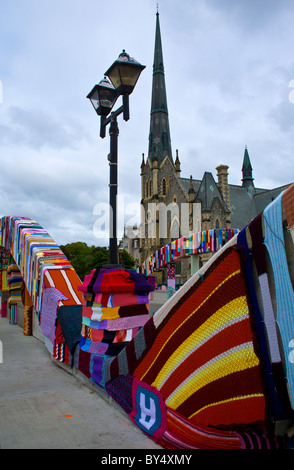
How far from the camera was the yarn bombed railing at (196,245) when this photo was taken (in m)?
17.2

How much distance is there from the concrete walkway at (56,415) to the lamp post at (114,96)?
5.91 ft

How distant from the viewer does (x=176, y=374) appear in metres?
3.29

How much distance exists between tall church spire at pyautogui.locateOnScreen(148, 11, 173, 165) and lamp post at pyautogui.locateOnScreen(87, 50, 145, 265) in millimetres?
49594

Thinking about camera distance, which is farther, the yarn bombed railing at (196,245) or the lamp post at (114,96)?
the yarn bombed railing at (196,245)

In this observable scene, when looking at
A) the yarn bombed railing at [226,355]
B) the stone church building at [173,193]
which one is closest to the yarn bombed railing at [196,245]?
the yarn bombed railing at [226,355]

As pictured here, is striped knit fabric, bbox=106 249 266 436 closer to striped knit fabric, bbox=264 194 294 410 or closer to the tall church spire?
striped knit fabric, bbox=264 194 294 410

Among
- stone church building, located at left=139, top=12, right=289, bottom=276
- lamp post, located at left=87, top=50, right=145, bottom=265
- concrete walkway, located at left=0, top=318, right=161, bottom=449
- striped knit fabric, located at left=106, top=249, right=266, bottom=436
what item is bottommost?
concrete walkway, located at left=0, top=318, right=161, bottom=449

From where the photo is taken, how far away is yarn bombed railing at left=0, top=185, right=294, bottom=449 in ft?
7.73

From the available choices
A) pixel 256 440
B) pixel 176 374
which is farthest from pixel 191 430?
pixel 256 440

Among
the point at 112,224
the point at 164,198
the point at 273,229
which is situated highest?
the point at 164,198

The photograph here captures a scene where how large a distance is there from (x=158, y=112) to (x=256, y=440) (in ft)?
192

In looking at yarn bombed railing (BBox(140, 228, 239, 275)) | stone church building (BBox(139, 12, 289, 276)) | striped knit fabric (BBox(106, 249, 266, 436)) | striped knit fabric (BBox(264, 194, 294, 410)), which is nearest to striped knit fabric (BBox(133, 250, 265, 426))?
striped knit fabric (BBox(106, 249, 266, 436))

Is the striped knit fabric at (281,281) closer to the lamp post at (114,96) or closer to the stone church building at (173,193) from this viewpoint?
the lamp post at (114,96)
